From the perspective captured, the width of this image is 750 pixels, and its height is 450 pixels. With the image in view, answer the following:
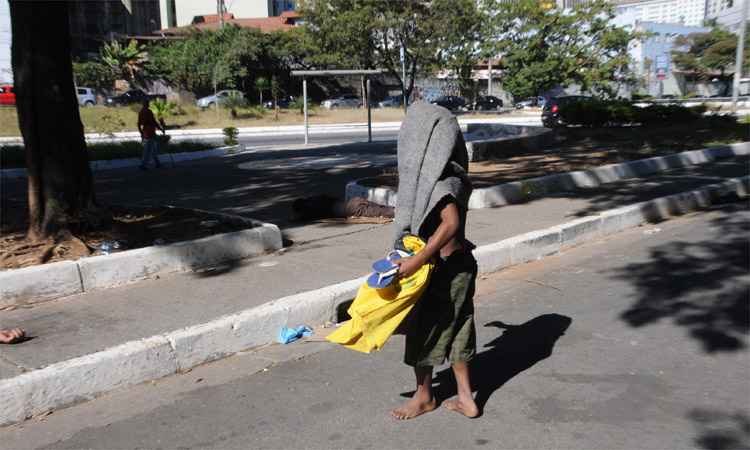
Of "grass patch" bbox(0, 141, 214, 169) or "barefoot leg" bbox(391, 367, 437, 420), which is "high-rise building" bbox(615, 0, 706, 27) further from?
"barefoot leg" bbox(391, 367, 437, 420)

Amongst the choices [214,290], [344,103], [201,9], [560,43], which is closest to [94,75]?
[344,103]

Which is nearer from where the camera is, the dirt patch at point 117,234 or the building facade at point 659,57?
the dirt patch at point 117,234

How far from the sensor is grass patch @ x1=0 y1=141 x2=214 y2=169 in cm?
1636

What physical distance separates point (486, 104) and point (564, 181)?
42.3 metres

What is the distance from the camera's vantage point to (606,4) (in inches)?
1668

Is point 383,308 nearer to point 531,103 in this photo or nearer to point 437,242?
point 437,242

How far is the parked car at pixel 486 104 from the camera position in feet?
169

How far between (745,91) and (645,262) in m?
68.9

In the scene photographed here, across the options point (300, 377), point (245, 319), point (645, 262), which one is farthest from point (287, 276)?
point (645, 262)

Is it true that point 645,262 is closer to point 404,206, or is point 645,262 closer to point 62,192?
point 404,206

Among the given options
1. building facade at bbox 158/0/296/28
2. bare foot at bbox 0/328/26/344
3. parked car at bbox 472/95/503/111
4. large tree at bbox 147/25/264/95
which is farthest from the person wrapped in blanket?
building facade at bbox 158/0/296/28

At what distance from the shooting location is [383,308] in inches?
135

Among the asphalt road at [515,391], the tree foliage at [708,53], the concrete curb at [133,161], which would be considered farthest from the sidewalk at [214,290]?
the tree foliage at [708,53]

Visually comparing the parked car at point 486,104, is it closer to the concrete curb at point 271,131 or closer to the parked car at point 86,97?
the concrete curb at point 271,131
